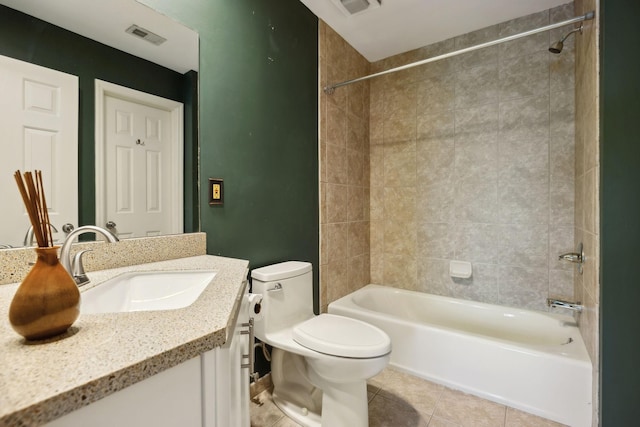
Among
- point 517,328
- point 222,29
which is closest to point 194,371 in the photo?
point 222,29

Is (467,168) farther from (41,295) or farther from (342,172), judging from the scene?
(41,295)

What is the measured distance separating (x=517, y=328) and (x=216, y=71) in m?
2.50

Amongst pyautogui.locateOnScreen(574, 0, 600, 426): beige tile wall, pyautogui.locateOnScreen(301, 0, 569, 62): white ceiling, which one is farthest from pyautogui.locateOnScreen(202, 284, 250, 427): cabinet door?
pyautogui.locateOnScreen(301, 0, 569, 62): white ceiling

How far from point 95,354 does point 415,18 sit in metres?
2.53

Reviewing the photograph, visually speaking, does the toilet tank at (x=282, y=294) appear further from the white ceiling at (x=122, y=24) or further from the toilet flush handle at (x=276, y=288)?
the white ceiling at (x=122, y=24)

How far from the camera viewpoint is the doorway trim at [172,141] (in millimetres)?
1087

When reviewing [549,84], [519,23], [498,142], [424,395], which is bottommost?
[424,395]

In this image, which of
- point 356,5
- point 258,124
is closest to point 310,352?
point 258,124

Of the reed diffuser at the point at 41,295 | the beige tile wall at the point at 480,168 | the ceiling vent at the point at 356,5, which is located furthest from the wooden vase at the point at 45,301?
the beige tile wall at the point at 480,168

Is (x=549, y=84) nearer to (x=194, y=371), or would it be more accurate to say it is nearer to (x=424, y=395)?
(x=424, y=395)

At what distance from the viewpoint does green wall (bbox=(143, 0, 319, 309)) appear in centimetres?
145

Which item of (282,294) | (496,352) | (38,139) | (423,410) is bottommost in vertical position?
(423,410)

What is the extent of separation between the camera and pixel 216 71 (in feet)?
4.87

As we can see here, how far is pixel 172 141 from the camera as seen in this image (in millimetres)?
1324
